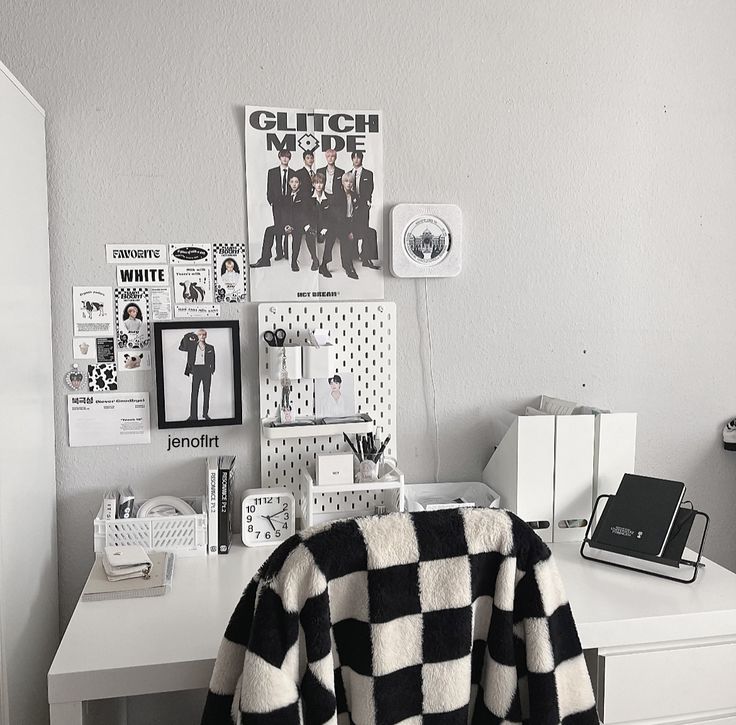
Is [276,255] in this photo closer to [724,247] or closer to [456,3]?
[456,3]

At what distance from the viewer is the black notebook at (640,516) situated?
1740mm

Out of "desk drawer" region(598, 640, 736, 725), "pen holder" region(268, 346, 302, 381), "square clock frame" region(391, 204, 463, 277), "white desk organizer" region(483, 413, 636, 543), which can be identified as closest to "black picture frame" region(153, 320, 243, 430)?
"pen holder" region(268, 346, 302, 381)

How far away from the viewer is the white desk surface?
1319 mm

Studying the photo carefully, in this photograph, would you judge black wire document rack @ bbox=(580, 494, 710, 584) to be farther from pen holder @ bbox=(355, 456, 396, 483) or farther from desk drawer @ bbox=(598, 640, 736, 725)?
pen holder @ bbox=(355, 456, 396, 483)

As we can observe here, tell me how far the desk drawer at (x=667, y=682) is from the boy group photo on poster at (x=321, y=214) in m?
1.12

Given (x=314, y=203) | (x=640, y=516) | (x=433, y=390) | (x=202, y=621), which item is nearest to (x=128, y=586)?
(x=202, y=621)

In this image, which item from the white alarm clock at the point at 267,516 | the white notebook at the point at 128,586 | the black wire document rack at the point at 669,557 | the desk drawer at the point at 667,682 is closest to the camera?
the desk drawer at the point at 667,682

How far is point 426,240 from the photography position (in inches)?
80.7

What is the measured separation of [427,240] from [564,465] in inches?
27.2

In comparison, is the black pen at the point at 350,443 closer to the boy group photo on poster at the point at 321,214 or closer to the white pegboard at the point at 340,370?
the white pegboard at the point at 340,370

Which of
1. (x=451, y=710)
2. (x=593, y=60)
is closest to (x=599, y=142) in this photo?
(x=593, y=60)

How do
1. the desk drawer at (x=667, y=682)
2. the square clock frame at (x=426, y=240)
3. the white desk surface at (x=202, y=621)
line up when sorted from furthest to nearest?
the square clock frame at (x=426, y=240) < the desk drawer at (x=667, y=682) < the white desk surface at (x=202, y=621)

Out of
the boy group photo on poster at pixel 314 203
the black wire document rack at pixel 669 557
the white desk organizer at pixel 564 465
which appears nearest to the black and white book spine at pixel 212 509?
the boy group photo on poster at pixel 314 203

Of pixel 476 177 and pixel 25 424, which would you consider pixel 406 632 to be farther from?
pixel 476 177
